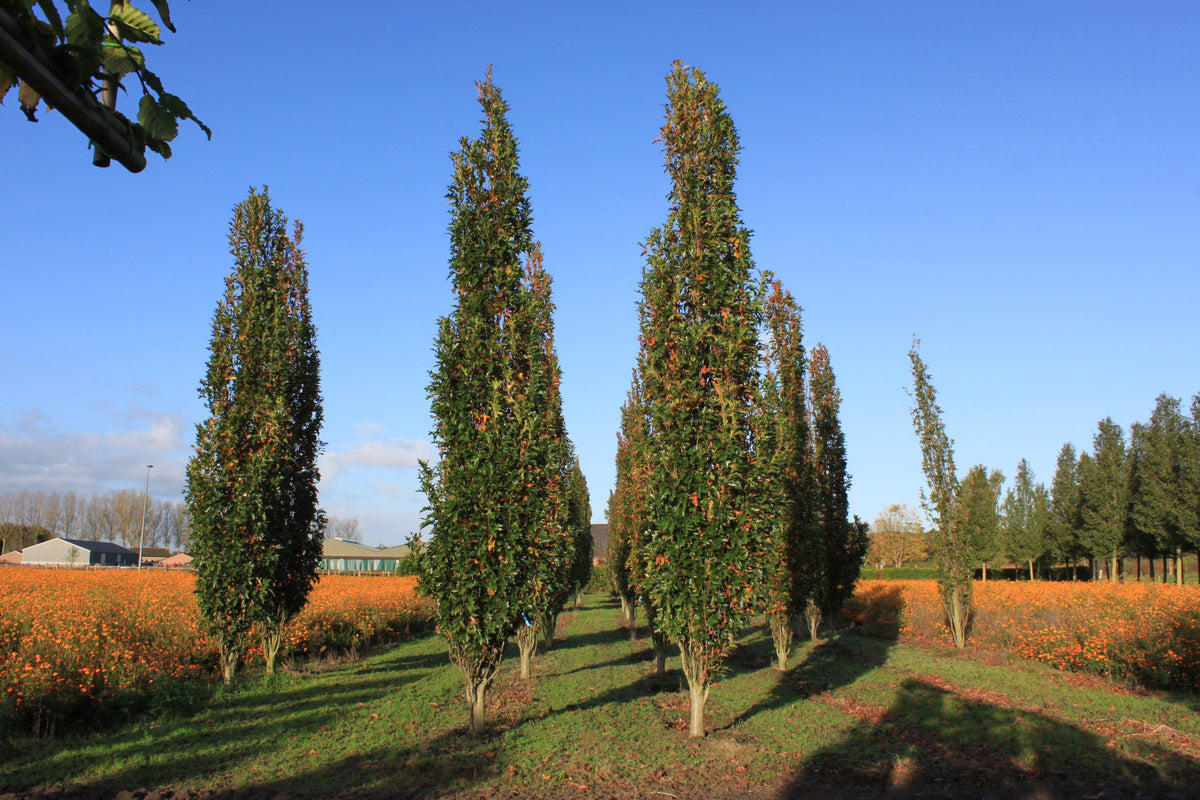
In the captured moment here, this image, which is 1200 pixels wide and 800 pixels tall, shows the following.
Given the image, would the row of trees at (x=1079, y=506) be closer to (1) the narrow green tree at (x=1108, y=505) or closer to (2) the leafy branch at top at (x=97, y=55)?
(1) the narrow green tree at (x=1108, y=505)

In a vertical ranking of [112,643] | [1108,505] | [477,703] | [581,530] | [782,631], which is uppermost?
[1108,505]

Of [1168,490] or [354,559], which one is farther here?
[354,559]

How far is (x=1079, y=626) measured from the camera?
16.5m

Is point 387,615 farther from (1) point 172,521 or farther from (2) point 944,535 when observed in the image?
(1) point 172,521

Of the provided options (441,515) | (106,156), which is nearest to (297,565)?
(441,515)

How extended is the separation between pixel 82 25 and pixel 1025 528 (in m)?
68.8

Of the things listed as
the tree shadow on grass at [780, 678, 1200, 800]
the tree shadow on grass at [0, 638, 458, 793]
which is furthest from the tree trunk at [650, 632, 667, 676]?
the tree shadow on grass at [0, 638, 458, 793]

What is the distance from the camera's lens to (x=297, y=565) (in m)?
16.0

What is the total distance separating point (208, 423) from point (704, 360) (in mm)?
10803

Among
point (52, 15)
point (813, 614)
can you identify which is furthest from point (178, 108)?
point (813, 614)

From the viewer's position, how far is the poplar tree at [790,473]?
16406mm

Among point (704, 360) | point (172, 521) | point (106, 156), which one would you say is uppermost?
point (704, 360)

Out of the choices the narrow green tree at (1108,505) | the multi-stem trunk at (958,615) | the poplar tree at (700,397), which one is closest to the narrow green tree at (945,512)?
the multi-stem trunk at (958,615)

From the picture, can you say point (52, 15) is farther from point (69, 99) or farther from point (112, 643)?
point (112, 643)
